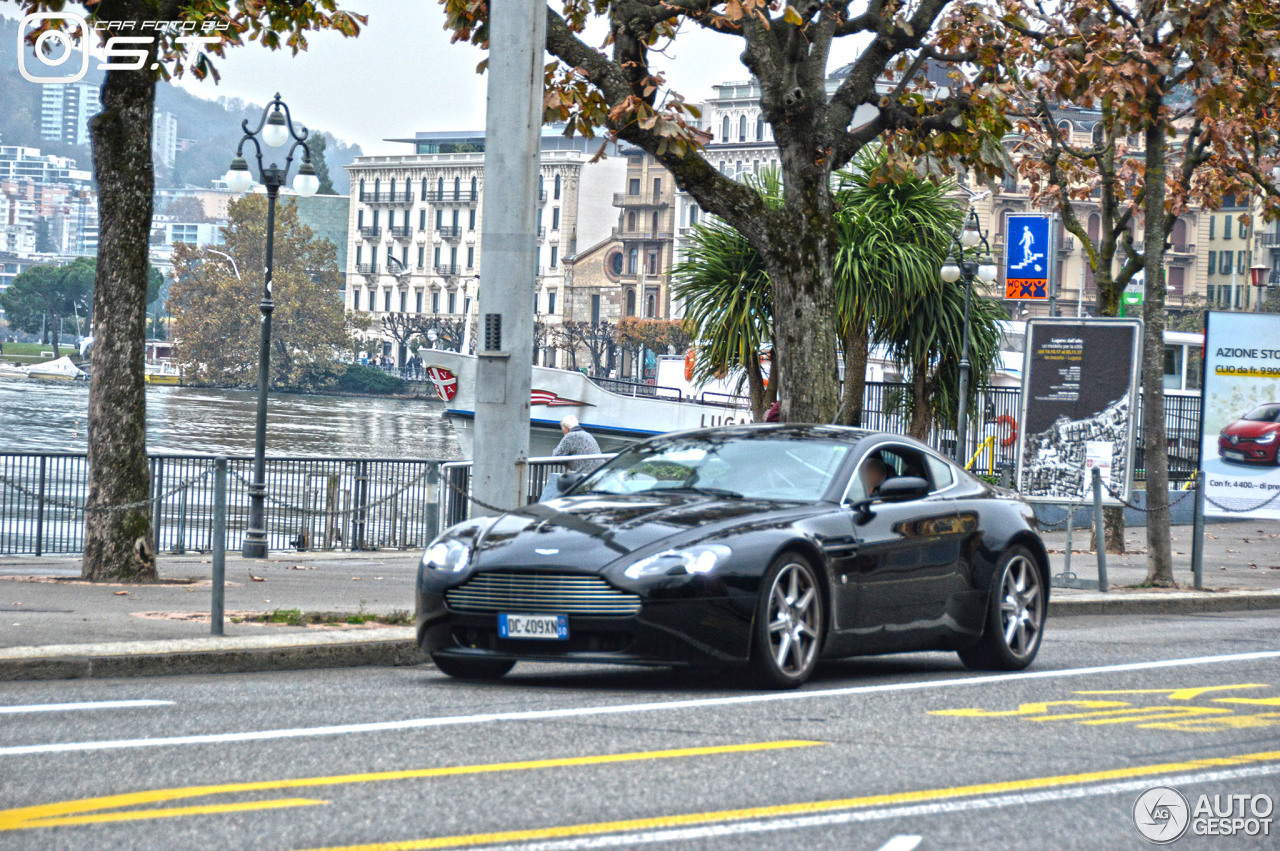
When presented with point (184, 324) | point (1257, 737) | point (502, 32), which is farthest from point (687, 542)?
point (184, 324)

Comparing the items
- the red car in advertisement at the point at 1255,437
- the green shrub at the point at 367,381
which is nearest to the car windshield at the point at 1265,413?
the red car in advertisement at the point at 1255,437

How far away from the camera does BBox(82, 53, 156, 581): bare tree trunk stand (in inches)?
559

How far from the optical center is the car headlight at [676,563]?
27.0 feet

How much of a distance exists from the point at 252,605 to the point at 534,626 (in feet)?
15.9

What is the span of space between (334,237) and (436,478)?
572ft

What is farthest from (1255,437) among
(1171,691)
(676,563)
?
(676,563)

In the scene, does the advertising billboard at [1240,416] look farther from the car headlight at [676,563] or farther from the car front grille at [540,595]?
the car front grille at [540,595]

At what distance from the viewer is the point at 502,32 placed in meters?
11.3

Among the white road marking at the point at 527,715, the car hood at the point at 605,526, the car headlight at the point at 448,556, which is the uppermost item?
the car hood at the point at 605,526

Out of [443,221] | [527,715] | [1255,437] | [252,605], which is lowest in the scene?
[252,605]

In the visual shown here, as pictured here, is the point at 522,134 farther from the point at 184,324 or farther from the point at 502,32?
the point at 184,324

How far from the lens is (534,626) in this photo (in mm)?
8344

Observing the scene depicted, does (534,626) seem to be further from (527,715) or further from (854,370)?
(854,370)

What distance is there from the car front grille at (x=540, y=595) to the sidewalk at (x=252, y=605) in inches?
68.2
